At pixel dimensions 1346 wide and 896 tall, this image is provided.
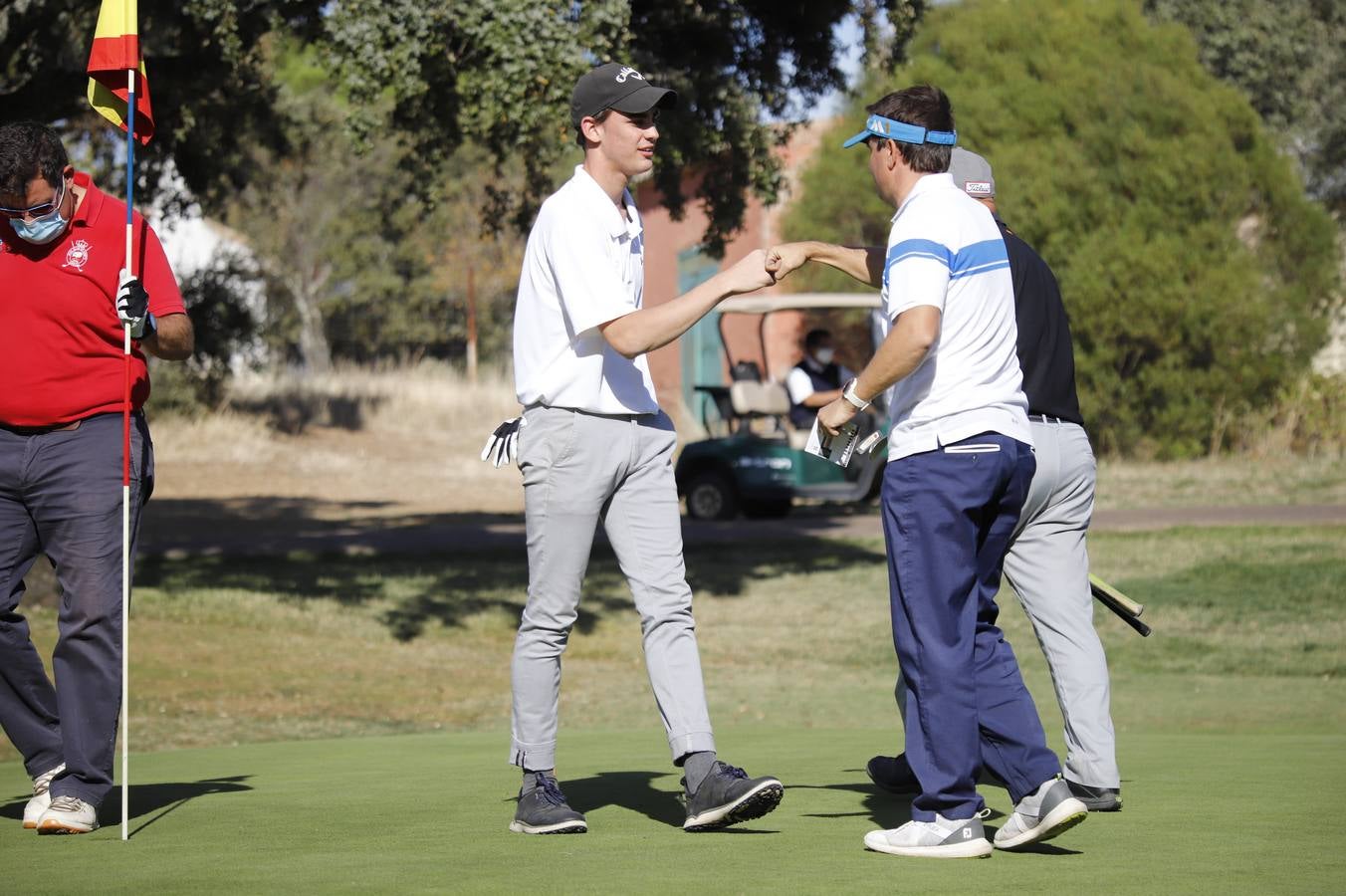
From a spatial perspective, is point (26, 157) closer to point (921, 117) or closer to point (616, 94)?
point (616, 94)

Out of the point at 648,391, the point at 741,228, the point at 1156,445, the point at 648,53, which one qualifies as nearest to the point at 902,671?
the point at 648,391

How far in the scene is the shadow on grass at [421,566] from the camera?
1519 centimetres

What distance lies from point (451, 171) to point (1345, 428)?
2679 centimetres

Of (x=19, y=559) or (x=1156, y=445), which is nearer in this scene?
(x=19, y=559)

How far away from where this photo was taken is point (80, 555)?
17.7 feet

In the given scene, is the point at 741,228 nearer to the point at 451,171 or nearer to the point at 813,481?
the point at 813,481

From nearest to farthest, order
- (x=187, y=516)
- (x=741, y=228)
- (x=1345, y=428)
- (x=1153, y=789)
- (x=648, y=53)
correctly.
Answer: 1. (x=1153, y=789)
2. (x=648, y=53)
3. (x=741, y=228)
4. (x=187, y=516)
5. (x=1345, y=428)

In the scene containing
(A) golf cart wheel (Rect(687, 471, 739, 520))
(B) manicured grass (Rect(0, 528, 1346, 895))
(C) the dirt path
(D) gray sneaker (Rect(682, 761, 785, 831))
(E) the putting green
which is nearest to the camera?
(E) the putting green

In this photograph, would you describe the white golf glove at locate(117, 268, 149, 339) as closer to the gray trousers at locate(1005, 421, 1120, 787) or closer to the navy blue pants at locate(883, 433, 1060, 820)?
the navy blue pants at locate(883, 433, 1060, 820)

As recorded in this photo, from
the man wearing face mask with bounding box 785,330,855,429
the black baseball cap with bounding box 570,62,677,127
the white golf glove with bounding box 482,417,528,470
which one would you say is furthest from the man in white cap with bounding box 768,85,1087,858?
the man wearing face mask with bounding box 785,330,855,429

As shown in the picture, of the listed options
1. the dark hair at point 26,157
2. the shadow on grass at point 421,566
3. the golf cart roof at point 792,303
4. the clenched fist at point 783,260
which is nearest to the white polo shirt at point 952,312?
the clenched fist at point 783,260

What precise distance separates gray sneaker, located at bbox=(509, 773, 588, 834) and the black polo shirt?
198 centimetres

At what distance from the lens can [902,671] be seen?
4789mm

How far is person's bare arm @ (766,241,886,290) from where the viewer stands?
5047mm
